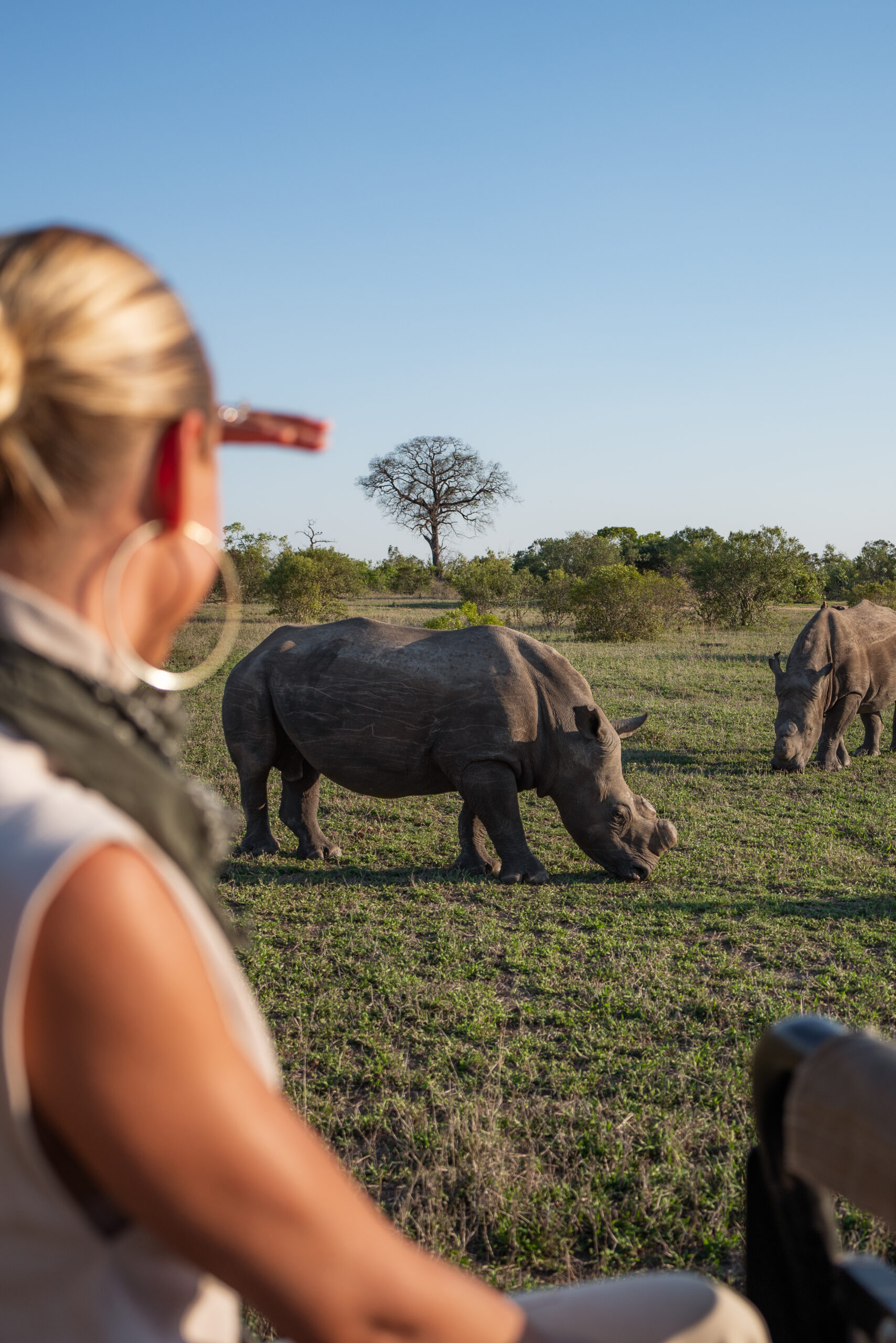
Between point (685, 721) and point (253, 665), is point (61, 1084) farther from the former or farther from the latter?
point (685, 721)

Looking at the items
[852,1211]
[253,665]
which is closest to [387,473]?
[253,665]

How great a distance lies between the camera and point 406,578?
4612 centimetres

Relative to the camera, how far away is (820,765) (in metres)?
11.0

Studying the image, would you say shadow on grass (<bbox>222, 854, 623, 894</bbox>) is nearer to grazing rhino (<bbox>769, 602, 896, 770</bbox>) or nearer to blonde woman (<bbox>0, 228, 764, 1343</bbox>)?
grazing rhino (<bbox>769, 602, 896, 770</bbox>)

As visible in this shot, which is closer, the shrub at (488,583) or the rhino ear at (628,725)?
the rhino ear at (628,725)

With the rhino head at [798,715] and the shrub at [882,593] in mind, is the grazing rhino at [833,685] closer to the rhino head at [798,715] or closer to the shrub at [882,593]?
the rhino head at [798,715]

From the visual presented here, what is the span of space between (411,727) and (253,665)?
1.43m

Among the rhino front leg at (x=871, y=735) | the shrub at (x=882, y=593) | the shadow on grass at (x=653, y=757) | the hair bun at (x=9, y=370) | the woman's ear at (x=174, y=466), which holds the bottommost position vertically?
the shadow on grass at (x=653, y=757)

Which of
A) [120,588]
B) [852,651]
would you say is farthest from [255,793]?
[852,651]

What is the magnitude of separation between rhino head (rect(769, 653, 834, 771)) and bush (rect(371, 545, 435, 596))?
35.7m

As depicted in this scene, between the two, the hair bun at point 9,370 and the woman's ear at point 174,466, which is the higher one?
the hair bun at point 9,370

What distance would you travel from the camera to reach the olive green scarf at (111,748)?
83 centimetres

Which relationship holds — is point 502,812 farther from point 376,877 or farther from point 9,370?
point 9,370

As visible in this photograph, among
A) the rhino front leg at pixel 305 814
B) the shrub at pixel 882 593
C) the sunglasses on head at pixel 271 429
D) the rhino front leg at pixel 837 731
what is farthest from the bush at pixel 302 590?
the sunglasses on head at pixel 271 429
